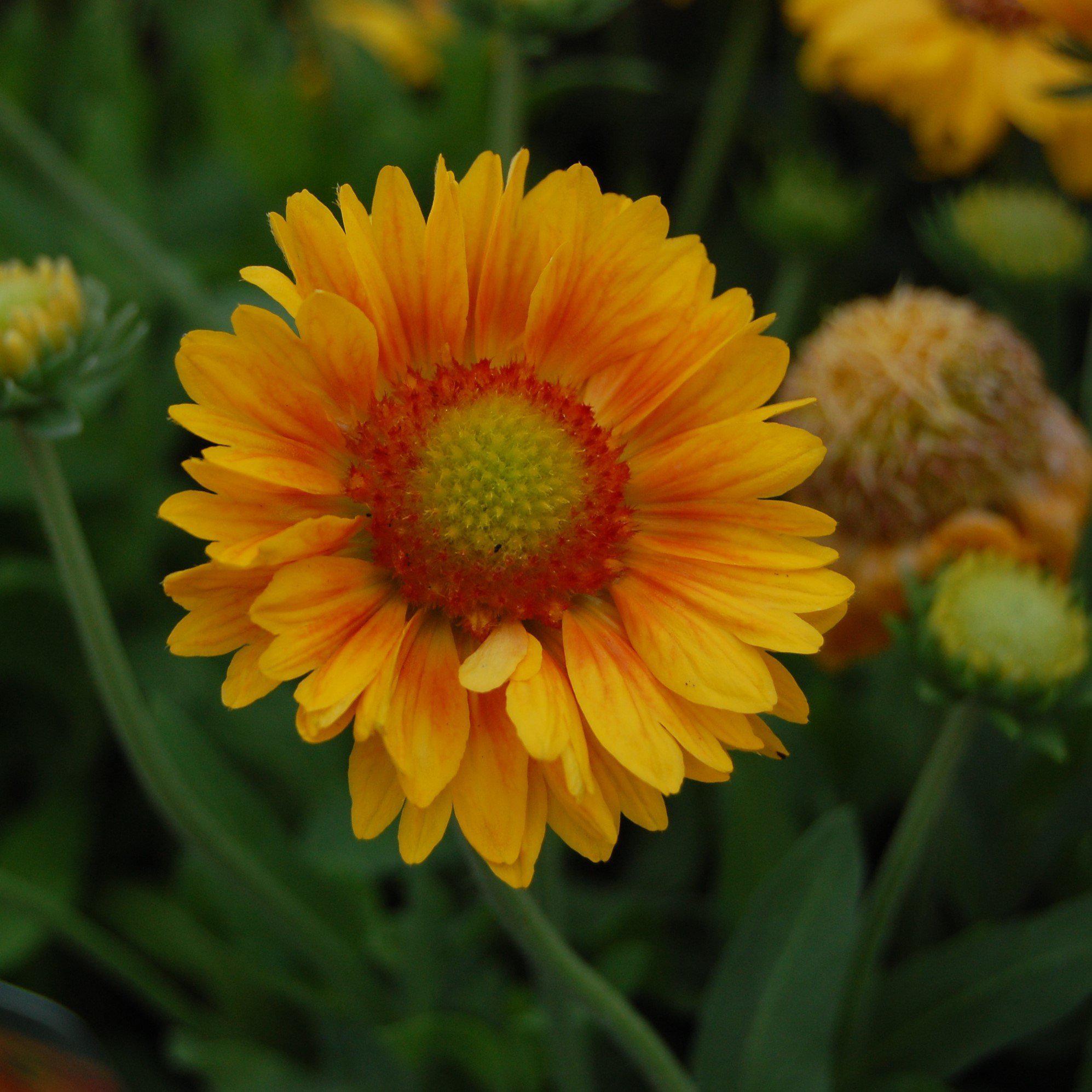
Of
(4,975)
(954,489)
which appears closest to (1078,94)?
(954,489)

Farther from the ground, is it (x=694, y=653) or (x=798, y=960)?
(x=694, y=653)

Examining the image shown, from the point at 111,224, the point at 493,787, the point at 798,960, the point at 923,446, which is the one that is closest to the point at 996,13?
the point at 923,446

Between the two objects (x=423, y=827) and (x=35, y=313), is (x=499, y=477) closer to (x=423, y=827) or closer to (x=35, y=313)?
(x=423, y=827)

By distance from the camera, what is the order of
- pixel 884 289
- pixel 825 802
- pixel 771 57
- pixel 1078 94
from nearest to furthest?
1. pixel 1078 94
2. pixel 825 802
3. pixel 884 289
4. pixel 771 57

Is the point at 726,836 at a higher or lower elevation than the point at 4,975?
higher

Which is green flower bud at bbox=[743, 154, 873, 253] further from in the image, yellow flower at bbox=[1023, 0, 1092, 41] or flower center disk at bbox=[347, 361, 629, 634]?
flower center disk at bbox=[347, 361, 629, 634]

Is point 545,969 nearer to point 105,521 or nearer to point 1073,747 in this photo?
point 1073,747

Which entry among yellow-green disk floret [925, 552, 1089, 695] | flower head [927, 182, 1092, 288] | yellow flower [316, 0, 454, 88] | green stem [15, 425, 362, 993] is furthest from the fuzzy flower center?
green stem [15, 425, 362, 993]
